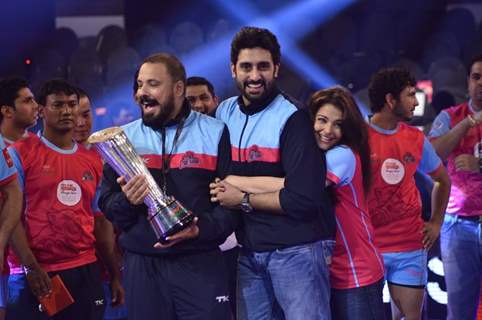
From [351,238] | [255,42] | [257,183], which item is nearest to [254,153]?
[257,183]

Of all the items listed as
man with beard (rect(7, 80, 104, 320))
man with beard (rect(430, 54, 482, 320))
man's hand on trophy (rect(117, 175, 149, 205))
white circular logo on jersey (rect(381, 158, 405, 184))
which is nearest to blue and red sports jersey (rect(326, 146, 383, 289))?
white circular logo on jersey (rect(381, 158, 405, 184))

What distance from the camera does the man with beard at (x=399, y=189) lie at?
170 inches

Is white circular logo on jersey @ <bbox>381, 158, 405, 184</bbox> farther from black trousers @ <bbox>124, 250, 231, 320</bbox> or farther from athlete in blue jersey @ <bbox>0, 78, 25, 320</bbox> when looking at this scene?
athlete in blue jersey @ <bbox>0, 78, 25, 320</bbox>

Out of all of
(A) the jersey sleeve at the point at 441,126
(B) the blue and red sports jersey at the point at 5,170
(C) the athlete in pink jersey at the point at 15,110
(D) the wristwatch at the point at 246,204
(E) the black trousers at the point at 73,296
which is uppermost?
(C) the athlete in pink jersey at the point at 15,110

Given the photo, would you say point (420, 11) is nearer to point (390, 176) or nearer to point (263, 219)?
point (390, 176)

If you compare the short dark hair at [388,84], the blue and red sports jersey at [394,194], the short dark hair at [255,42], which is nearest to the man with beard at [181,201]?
the short dark hair at [255,42]

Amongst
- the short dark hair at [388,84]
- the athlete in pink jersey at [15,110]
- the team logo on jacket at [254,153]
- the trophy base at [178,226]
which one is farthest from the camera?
the athlete in pink jersey at [15,110]

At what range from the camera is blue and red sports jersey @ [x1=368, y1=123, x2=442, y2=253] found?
14.2 ft

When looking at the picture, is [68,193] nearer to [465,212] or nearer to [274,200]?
[274,200]

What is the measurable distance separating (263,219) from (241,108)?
511 millimetres

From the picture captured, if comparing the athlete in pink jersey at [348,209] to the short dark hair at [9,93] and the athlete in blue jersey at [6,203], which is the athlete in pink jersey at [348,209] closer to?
the athlete in blue jersey at [6,203]

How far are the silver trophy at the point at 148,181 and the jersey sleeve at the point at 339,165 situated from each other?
715mm

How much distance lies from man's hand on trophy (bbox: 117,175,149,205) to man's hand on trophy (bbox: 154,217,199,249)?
0.64 ft

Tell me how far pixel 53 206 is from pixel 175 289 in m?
1.20
